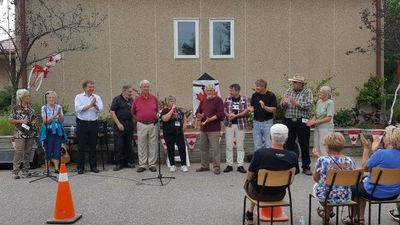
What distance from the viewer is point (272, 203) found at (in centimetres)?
573

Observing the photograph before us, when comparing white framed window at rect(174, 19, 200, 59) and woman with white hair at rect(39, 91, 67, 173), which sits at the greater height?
white framed window at rect(174, 19, 200, 59)

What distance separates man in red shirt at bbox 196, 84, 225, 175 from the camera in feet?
31.5

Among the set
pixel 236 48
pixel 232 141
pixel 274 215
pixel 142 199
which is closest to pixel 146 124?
pixel 232 141

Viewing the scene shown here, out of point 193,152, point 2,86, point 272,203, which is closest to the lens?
point 272,203

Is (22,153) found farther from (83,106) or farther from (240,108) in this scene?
(240,108)

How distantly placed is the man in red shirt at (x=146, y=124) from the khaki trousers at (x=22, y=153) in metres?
2.13

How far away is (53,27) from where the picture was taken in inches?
515

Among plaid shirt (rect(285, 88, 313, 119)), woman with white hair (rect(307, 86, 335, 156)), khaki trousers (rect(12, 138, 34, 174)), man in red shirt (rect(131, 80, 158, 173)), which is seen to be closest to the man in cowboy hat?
plaid shirt (rect(285, 88, 313, 119))

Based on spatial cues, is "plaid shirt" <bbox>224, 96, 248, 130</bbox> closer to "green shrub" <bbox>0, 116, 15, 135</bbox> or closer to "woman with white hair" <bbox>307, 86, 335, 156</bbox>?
"woman with white hair" <bbox>307, 86, 335, 156</bbox>

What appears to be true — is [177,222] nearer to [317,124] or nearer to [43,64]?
[317,124]

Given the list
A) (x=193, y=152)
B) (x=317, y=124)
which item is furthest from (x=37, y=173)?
(x=317, y=124)

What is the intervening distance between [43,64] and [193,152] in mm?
5390

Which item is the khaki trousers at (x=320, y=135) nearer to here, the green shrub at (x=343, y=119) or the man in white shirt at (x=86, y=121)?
the green shrub at (x=343, y=119)

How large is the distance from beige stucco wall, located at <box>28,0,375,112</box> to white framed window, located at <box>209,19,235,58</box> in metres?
0.14
